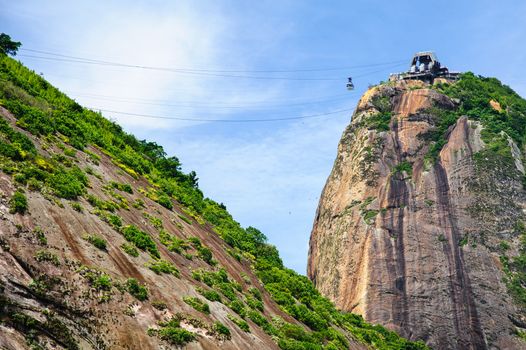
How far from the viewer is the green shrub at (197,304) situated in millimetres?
31856

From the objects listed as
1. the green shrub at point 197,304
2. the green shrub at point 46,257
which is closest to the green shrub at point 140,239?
the green shrub at point 197,304

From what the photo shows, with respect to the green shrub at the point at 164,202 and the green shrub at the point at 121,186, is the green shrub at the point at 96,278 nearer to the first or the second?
the green shrub at the point at 121,186

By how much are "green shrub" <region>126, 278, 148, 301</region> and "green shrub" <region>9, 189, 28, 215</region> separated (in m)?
5.05

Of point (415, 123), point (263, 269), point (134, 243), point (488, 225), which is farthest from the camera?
point (415, 123)

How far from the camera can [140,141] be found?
64812 millimetres

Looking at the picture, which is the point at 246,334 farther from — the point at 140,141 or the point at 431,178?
the point at 431,178

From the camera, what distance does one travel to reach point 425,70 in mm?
101438

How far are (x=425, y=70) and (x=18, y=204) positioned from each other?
8145 centimetres

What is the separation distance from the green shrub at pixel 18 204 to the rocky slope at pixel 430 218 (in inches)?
1893

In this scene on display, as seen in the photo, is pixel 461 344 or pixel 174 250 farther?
pixel 461 344

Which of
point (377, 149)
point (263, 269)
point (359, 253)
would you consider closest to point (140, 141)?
point (263, 269)

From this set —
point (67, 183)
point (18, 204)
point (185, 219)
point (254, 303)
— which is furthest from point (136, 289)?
point (185, 219)

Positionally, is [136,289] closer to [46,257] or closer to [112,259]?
[112,259]

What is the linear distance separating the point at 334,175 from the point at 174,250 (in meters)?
55.0
